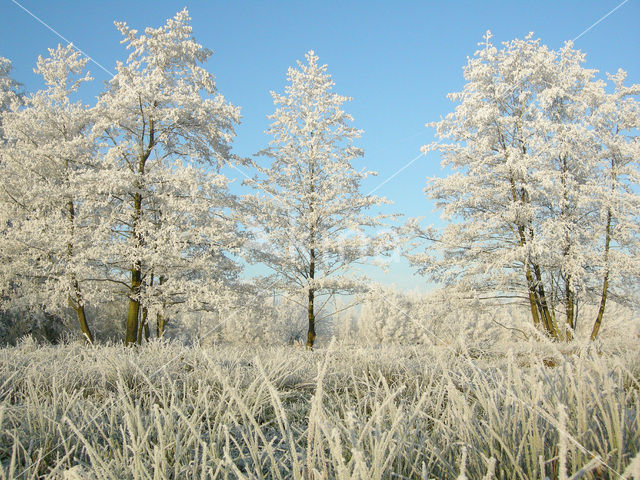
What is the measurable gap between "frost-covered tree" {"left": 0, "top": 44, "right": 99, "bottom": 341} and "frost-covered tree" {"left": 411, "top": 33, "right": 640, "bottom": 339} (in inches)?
427

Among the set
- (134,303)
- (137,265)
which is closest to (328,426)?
(137,265)

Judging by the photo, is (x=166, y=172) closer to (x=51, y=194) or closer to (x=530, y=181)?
(x=51, y=194)

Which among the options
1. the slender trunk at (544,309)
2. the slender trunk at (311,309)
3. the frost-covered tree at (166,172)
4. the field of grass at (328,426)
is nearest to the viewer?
the field of grass at (328,426)

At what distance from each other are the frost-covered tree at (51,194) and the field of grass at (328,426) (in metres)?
7.33

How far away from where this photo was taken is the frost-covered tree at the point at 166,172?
10.5m

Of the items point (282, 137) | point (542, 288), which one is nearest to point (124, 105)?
point (282, 137)

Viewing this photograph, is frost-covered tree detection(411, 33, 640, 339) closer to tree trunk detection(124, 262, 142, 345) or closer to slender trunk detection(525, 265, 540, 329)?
slender trunk detection(525, 265, 540, 329)

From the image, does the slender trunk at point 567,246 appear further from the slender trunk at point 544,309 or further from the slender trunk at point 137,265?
the slender trunk at point 137,265

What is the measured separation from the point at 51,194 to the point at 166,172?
10.1 feet

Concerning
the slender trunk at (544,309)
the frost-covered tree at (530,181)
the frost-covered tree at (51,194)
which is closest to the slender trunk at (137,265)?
the frost-covered tree at (51,194)

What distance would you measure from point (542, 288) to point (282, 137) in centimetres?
1065

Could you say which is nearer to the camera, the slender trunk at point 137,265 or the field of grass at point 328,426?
the field of grass at point 328,426

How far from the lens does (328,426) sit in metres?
1.85

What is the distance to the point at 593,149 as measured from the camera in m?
12.8
